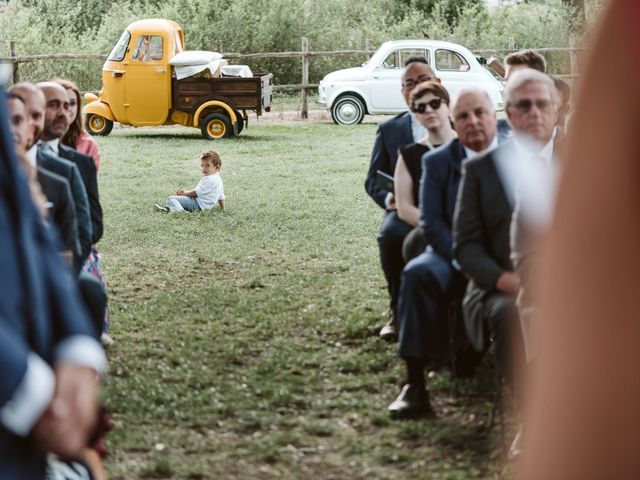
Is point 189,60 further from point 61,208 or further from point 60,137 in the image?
Answer: point 61,208

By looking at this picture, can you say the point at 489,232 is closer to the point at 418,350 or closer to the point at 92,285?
the point at 418,350

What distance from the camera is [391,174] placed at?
7.27 m

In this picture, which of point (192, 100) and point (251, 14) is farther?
point (251, 14)

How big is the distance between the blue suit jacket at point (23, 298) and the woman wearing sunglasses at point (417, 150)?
4881mm

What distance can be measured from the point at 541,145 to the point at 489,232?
511 mm

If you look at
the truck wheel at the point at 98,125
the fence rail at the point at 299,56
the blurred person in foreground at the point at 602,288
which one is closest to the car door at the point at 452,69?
the fence rail at the point at 299,56

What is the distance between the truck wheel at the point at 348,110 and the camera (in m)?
26.2

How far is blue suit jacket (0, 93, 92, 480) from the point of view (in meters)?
1.40

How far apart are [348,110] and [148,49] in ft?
17.5

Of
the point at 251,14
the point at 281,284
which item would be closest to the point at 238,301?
the point at 281,284

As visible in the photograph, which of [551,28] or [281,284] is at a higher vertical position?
[551,28]

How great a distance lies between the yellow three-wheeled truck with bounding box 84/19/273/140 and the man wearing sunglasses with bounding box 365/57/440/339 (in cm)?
1562

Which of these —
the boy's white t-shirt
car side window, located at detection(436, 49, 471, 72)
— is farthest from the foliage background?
the boy's white t-shirt

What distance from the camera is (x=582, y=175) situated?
0.31 meters
